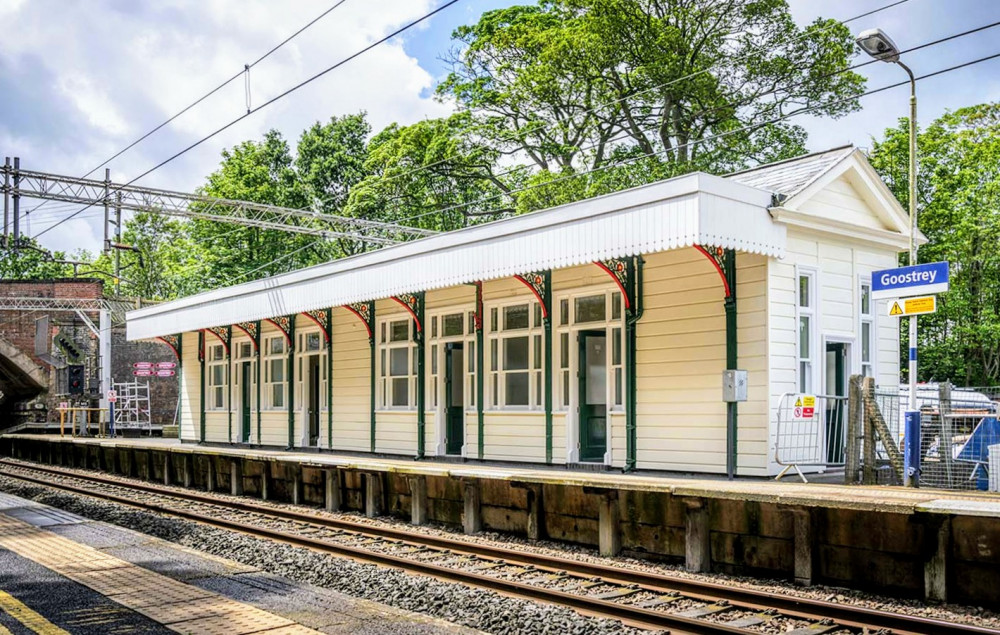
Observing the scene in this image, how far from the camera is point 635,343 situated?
13.0m

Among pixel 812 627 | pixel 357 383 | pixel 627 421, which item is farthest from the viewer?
pixel 357 383

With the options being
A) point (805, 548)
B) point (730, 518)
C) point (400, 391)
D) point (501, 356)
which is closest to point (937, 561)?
point (805, 548)

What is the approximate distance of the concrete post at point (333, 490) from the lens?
15.3m

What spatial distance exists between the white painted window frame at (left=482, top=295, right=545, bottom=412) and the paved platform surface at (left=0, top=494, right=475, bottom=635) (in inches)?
226

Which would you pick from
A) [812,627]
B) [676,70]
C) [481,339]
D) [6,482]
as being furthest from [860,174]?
[6,482]

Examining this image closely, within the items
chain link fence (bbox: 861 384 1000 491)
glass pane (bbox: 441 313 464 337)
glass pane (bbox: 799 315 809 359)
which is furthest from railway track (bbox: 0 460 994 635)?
glass pane (bbox: 799 315 809 359)

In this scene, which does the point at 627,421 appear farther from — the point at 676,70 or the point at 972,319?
the point at 972,319

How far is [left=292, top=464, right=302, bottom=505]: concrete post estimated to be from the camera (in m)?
16.5

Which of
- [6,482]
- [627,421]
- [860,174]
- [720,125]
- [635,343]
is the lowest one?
[6,482]

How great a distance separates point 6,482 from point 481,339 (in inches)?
519

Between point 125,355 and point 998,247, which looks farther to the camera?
point 125,355

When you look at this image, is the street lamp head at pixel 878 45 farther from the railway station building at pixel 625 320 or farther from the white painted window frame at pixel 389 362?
the white painted window frame at pixel 389 362

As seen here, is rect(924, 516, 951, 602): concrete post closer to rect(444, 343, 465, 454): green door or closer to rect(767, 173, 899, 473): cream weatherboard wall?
rect(767, 173, 899, 473): cream weatherboard wall

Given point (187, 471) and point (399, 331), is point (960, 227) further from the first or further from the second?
point (187, 471)
